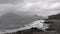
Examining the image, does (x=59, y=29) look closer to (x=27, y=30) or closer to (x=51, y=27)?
(x=51, y=27)

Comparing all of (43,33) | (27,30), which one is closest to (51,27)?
(43,33)

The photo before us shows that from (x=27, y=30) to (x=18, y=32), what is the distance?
1.27 meters

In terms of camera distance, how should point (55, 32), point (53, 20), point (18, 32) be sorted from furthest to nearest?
point (53, 20) < point (55, 32) < point (18, 32)

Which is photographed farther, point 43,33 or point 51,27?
point 51,27

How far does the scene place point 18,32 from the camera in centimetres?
1841

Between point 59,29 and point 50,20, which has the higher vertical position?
point 50,20

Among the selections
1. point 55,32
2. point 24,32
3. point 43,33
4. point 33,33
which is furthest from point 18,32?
point 55,32

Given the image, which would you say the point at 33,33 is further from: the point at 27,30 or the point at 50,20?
the point at 50,20

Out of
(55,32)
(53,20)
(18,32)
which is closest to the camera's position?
(18,32)

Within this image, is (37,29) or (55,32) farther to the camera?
(55,32)

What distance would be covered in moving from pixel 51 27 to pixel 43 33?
4.60 m

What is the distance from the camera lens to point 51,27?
2375cm

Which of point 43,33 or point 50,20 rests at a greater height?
point 50,20

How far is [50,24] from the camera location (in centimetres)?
2391
